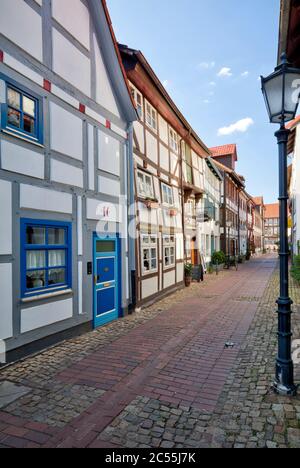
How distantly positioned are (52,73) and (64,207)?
98.4 inches

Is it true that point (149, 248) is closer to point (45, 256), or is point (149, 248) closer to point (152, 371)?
point (45, 256)

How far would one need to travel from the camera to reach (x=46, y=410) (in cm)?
339

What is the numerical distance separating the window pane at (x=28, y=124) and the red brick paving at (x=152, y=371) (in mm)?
3986

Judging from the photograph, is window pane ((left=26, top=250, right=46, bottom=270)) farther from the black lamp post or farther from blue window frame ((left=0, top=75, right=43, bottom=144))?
the black lamp post

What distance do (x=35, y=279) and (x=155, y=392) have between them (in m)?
2.80

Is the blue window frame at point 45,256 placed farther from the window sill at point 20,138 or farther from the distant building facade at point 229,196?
the distant building facade at point 229,196

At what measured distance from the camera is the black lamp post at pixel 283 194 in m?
3.61

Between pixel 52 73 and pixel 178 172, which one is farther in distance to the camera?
pixel 178 172

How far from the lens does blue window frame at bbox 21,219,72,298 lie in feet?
16.4

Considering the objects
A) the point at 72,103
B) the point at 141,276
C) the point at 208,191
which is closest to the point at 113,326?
the point at 141,276

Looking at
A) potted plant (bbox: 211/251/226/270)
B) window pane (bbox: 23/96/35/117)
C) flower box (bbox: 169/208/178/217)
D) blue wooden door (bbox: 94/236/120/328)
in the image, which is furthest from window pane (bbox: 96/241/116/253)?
potted plant (bbox: 211/251/226/270)

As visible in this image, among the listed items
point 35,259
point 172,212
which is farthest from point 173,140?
point 35,259

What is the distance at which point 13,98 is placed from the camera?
490 cm
